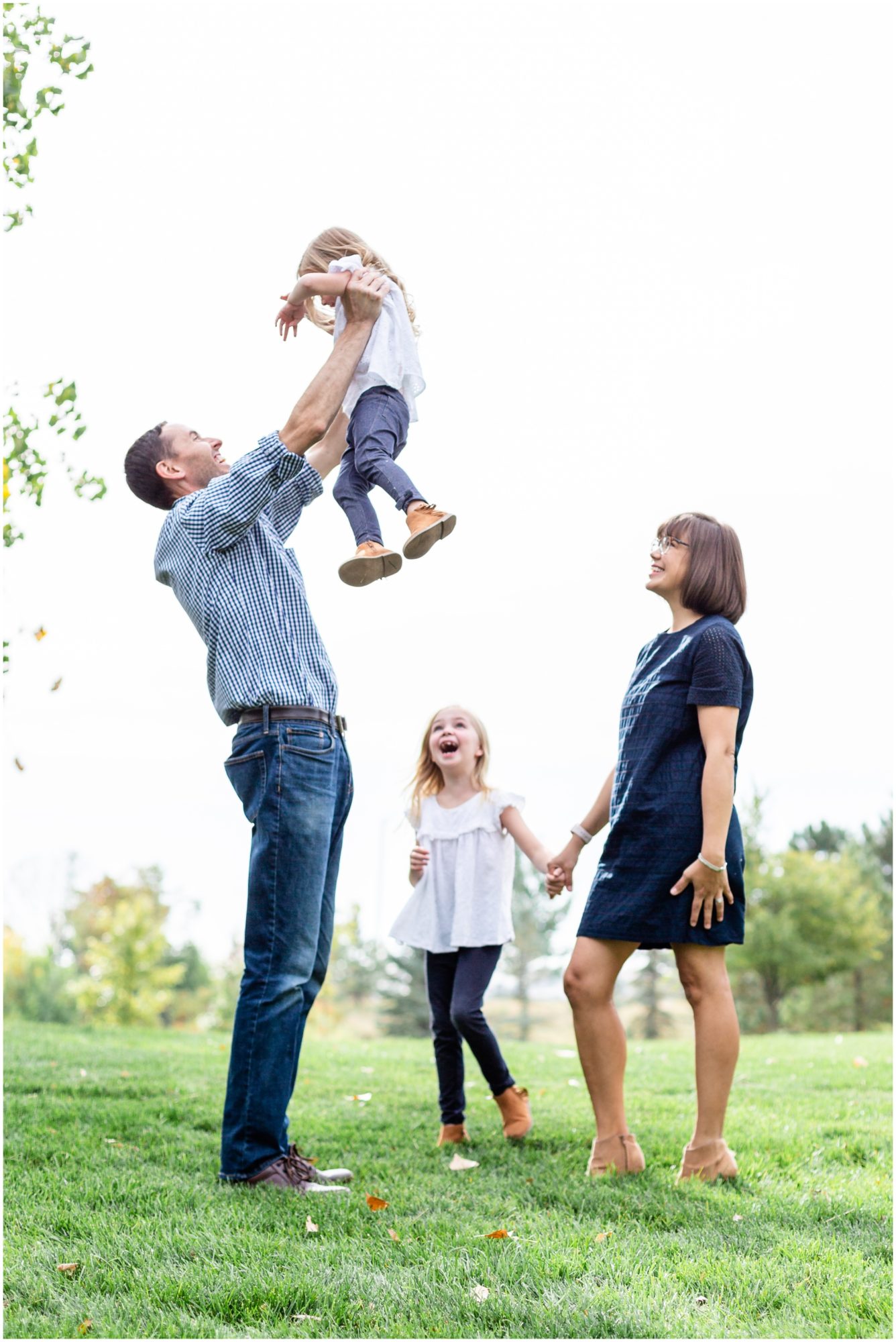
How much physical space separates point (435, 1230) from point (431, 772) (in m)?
2.55

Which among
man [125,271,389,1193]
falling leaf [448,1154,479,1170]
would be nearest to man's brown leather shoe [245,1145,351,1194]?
man [125,271,389,1193]

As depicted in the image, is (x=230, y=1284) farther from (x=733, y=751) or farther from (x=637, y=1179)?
(x=733, y=751)

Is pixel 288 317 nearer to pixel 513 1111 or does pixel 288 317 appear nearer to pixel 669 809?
pixel 669 809

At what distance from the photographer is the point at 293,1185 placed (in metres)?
3.67

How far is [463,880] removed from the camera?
5047 mm

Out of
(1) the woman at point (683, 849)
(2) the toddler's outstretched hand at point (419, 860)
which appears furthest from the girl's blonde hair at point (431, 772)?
(1) the woman at point (683, 849)

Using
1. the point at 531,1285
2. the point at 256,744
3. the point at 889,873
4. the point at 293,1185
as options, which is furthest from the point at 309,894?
the point at 889,873

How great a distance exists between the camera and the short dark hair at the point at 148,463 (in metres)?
4.29

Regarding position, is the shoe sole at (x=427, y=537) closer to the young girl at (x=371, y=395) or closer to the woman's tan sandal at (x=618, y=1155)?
Result: the young girl at (x=371, y=395)

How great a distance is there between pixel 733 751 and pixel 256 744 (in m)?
1.62

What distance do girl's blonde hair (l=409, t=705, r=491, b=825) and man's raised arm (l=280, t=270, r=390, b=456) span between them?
2.07 meters

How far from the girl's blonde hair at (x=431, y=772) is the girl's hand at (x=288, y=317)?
6.83ft

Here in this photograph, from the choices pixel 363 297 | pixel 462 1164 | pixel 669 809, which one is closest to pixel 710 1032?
pixel 669 809

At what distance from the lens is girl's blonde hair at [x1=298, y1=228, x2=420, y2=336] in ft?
13.0
